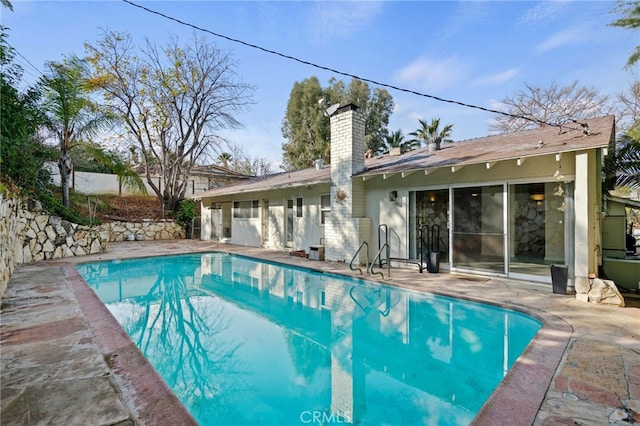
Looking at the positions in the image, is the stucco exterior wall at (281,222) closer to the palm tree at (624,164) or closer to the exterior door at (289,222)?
the exterior door at (289,222)

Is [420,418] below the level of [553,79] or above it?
below

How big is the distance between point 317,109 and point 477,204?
19.0 meters

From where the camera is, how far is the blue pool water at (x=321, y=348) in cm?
296

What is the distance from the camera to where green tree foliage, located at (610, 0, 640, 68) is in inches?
296

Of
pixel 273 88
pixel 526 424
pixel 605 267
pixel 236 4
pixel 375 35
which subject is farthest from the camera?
pixel 273 88

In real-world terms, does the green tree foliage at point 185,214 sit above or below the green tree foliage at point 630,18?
below

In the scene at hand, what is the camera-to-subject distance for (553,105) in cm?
1816

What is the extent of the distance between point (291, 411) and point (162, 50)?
19.9 m

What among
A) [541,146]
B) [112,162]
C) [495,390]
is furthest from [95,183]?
[495,390]

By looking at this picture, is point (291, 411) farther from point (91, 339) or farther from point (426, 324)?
point (426, 324)

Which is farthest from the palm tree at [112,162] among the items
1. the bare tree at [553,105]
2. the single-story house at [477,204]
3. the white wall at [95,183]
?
the bare tree at [553,105]

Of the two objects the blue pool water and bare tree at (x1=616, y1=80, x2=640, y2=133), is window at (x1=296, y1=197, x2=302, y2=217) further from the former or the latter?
bare tree at (x1=616, y1=80, x2=640, y2=133)

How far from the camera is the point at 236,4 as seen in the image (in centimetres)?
711

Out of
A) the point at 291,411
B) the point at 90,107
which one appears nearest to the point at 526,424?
the point at 291,411
